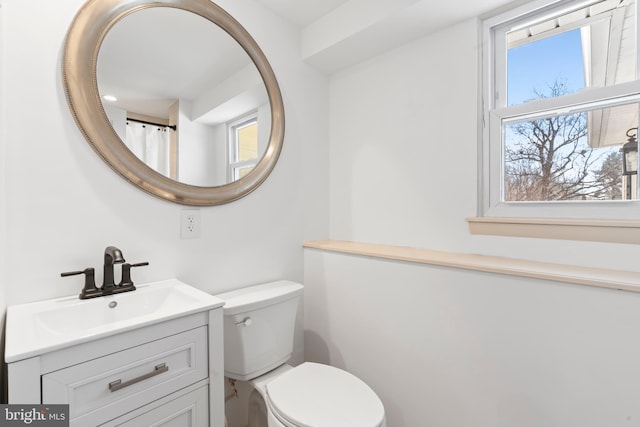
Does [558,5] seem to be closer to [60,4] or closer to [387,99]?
[387,99]

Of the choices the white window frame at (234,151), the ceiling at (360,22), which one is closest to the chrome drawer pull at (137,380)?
the white window frame at (234,151)

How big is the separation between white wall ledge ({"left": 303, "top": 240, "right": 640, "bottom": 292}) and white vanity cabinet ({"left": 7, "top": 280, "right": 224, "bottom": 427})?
2.80ft

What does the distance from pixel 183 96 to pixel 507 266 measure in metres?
1.60

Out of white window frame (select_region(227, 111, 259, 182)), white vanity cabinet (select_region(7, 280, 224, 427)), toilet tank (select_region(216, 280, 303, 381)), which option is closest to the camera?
white vanity cabinet (select_region(7, 280, 224, 427))

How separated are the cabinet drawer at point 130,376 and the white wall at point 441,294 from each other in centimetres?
87

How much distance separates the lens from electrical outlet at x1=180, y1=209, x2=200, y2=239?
1342 millimetres

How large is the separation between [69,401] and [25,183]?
0.72 metres

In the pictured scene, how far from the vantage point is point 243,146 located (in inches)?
62.1

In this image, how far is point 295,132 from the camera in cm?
185

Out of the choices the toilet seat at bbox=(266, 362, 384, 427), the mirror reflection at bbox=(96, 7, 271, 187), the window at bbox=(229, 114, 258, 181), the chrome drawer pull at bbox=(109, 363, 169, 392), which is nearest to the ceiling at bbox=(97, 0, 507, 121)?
the mirror reflection at bbox=(96, 7, 271, 187)

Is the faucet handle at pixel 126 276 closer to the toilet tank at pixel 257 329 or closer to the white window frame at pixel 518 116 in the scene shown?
the toilet tank at pixel 257 329

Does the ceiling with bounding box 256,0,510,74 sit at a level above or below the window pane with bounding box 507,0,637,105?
above

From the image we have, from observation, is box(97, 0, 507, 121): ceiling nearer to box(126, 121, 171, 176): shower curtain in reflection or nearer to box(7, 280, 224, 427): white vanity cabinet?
box(126, 121, 171, 176): shower curtain in reflection

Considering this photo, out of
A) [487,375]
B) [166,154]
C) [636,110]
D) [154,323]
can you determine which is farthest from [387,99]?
[154,323]
